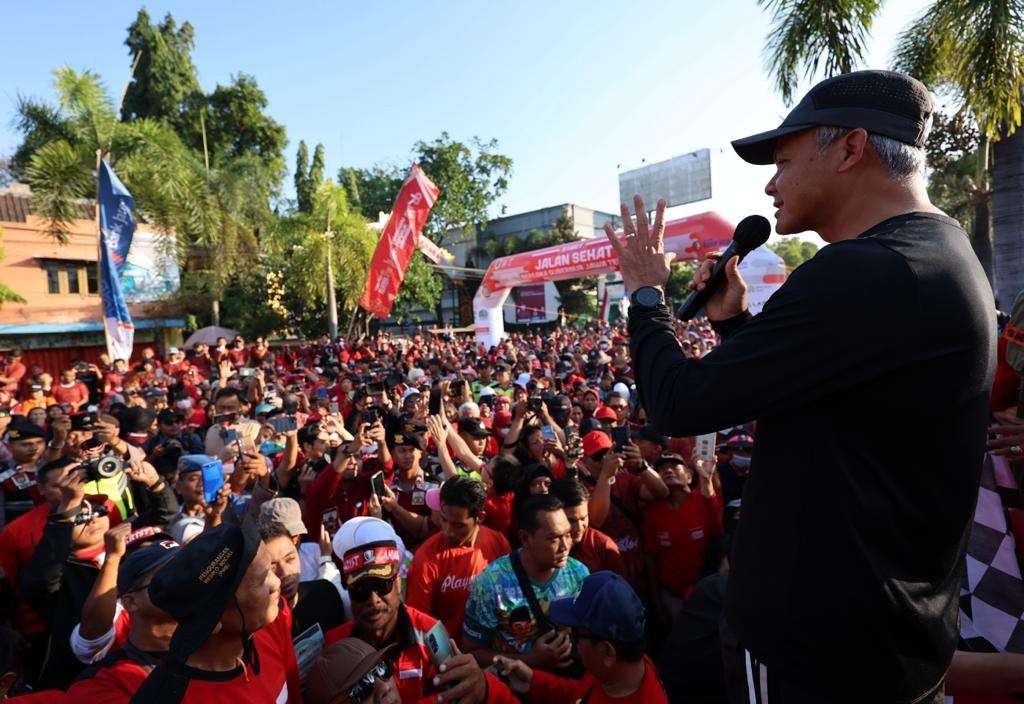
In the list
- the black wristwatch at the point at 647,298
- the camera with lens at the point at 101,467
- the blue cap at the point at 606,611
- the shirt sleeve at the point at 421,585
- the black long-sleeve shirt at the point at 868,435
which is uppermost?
the black wristwatch at the point at 647,298

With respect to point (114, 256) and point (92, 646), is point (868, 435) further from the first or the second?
point (114, 256)

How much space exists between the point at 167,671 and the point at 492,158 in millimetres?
38903

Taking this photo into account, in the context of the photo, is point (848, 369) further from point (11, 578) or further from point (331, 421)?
point (331, 421)

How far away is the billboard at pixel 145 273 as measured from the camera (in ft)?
68.2

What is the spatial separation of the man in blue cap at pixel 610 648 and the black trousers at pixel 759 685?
82 cm

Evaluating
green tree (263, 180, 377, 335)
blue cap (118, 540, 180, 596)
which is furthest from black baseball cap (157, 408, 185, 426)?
green tree (263, 180, 377, 335)

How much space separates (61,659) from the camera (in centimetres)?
284

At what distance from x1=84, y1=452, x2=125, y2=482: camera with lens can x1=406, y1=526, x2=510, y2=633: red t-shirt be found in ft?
6.15

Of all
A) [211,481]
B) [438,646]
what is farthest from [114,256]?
[438,646]

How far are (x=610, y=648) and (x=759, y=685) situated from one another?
1078 mm

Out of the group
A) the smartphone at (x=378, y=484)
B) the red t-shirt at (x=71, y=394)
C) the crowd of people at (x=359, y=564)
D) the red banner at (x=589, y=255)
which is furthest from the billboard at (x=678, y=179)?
the smartphone at (x=378, y=484)

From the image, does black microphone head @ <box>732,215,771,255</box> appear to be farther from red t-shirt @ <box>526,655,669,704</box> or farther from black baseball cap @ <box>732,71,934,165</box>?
red t-shirt @ <box>526,655,669,704</box>

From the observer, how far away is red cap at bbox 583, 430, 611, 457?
493cm

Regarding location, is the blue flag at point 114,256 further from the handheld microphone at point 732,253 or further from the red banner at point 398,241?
the handheld microphone at point 732,253
